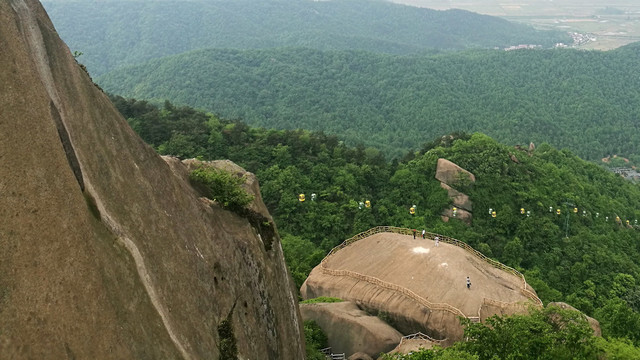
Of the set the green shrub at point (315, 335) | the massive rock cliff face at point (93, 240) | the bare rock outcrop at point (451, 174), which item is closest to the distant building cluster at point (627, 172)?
the bare rock outcrop at point (451, 174)

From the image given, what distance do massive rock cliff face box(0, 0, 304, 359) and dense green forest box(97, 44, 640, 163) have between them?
86873 mm

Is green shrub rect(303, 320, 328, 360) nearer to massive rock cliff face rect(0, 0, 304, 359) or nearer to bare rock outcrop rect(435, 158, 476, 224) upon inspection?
massive rock cliff face rect(0, 0, 304, 359)

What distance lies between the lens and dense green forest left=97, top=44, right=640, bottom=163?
12288 cm

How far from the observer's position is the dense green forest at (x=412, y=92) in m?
123

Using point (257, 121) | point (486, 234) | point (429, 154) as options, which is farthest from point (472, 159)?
point (257, 121)

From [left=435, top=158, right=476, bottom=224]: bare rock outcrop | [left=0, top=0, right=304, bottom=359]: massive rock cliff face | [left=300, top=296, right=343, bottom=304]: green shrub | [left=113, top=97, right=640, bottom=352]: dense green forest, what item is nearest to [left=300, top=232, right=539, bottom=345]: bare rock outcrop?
[left=300, top=296, right=343, bottom=304]: green shrub

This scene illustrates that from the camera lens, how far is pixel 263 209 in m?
21.0

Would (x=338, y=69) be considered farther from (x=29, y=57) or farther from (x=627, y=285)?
(x=29, y=57)

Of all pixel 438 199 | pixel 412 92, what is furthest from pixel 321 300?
pixel 412 92

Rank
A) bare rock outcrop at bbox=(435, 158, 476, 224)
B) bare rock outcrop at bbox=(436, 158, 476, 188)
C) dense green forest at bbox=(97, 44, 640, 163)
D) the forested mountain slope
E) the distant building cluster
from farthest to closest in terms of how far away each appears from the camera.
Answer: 1. dense green forest at bbox=(97, 44, 640, 163)
2. the distant building cluster
3. bare rock outcrop at bbox=(436, 158, 476, 188)
4. bare rock outcrop at bbox=(435, 158, 476, 224)
5. the forested mountain slope

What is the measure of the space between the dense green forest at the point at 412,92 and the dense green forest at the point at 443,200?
4451 cm

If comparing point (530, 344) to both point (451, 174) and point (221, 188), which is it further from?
point (451, 174)

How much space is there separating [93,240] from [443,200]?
139 ft

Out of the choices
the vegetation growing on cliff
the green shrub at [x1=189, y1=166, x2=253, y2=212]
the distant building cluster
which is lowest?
the distant building cluster
